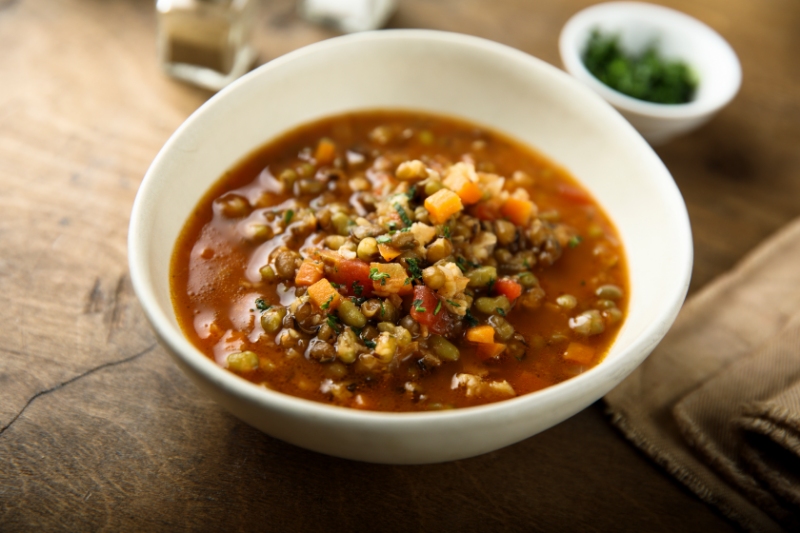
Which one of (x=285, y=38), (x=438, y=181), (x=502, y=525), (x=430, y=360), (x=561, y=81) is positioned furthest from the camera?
(x=285, y=38)

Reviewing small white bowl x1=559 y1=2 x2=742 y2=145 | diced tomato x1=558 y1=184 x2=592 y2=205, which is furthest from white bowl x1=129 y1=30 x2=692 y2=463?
small white bowl x1=559 y1=2 x2=742 y2=145

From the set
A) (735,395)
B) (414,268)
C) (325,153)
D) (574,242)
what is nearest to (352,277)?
(414,268)

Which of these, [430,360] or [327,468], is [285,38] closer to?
[430,360]

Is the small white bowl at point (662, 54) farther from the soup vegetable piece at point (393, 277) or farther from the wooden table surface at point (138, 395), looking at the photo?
the soup vegetable piece at point (393, 277)

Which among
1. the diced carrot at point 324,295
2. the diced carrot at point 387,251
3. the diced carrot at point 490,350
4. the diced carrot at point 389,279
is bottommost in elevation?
the diced carrot at point 490,350

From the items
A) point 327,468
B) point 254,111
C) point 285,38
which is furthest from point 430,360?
point 285,38

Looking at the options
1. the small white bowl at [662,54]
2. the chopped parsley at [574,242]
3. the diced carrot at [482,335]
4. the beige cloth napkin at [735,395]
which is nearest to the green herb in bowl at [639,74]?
the small white bowl at [662,54]

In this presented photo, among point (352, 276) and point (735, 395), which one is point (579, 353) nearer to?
point (735, 395)
